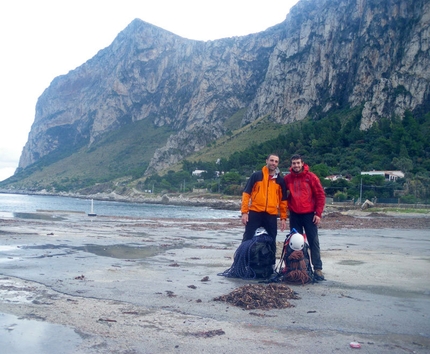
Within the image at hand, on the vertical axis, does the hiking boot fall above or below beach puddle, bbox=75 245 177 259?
above

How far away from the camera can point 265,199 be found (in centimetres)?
746

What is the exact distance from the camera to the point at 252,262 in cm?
722

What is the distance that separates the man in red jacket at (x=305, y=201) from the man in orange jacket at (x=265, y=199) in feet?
0.60

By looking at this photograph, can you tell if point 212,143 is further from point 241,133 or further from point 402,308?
point 402,308

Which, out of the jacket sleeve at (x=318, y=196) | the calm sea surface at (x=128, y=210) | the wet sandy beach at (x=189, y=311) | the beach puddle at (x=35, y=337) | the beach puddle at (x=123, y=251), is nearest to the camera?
the beach puddle at (x=35, y=337)

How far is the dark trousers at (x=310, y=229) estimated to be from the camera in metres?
7.31

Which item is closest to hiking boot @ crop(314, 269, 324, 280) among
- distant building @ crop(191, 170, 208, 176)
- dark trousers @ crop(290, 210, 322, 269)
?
dark trousers @ crop(290, 210, 322, 269)

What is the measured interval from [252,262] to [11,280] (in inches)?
148

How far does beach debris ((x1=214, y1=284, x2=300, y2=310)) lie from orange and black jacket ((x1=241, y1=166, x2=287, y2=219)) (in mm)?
1785

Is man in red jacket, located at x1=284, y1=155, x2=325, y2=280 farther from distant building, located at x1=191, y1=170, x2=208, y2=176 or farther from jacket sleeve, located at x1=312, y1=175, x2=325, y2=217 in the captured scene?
distant building, located at x1=191, y1=170, x2=208, y2=176

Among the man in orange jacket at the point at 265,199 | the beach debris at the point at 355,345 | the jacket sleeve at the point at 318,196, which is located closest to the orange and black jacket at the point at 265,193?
the man in orange jacket at the point at 265,199

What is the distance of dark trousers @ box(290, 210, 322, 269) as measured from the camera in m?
7.31

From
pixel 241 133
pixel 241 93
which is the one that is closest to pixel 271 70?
pixel 241 133

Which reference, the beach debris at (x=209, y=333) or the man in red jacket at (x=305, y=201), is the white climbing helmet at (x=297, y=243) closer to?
the man in red jacket at (x=305, y=201)
